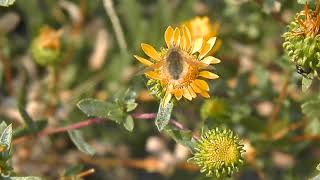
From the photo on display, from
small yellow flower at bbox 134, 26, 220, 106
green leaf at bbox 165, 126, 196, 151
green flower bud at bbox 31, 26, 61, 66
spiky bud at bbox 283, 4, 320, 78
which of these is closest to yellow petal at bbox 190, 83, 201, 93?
small yellow flower at bbox 134, 26, 220, 106

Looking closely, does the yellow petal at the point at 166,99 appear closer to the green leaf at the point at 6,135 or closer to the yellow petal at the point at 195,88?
the yellow petal at the point at 195,88

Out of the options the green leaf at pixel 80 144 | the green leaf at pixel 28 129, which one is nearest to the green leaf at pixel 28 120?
the green leaf at pixel 28 129

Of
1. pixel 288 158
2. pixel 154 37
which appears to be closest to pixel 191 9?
pixel 154 37

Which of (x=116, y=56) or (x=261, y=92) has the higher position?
(x=116, y=56)

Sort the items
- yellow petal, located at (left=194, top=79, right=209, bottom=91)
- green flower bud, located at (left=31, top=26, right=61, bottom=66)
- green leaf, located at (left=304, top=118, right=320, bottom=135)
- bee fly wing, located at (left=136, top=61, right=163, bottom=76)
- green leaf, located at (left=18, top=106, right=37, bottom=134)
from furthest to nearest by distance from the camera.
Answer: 1. green flower bud, located at (left=31, top=26, right=61, bottom=66)
2. green leaf, located at (left=304, top=118, right=320, bottom=135)
3. green leaf, located at (left=18, top=106, right=37, bottom=134)
4. yellow petal, located at (left=194, top=79, right=209, bottom=91)
5. bee fly wing, located at (left=136, top=61, right=163, bottom=76)

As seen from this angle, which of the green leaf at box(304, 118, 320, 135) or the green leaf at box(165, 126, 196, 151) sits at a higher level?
the green leaf at box(304, 118, 320, 135)

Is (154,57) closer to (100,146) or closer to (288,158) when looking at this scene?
(100,146)

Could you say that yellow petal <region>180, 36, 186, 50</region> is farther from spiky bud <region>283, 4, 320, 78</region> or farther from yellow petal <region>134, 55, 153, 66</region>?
spiky bud <region>283, 4, 320, 78</region>
